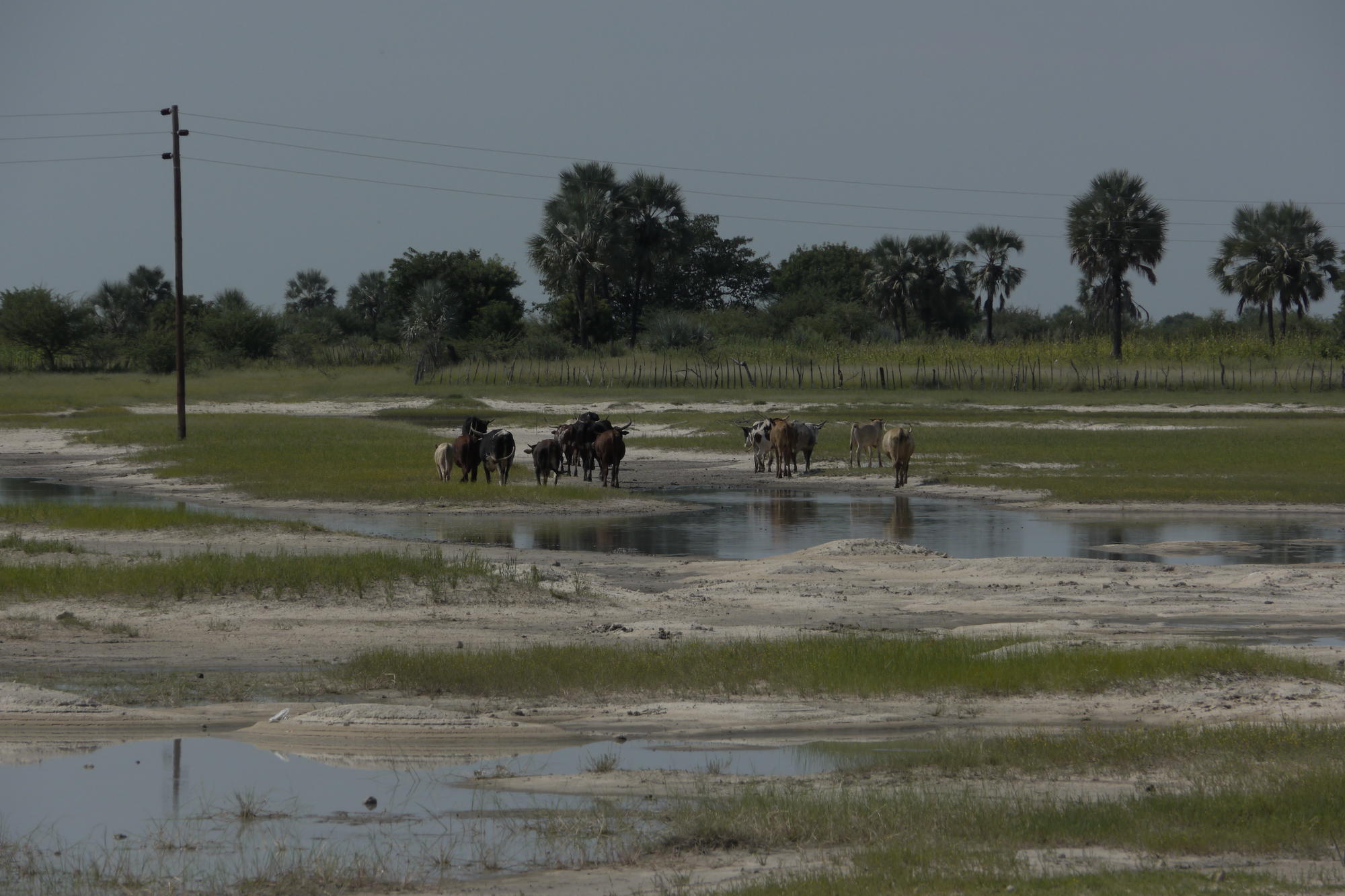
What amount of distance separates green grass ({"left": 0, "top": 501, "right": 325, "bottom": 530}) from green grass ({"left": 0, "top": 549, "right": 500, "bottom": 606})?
476 centimetres

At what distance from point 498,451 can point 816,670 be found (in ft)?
63.3

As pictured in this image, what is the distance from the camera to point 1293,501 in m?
27.3

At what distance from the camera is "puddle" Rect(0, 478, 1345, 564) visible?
829 inches

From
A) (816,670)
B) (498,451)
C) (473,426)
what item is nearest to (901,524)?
(498,451)

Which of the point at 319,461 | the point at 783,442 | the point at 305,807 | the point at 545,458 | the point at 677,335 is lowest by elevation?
the point at 305,807

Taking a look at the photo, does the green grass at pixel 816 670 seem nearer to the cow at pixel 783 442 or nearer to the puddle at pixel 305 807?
the puddle at pixel 305 807

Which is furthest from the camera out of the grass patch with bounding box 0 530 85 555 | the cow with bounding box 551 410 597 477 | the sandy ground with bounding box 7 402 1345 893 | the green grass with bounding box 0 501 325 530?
the cow with bounding box 551 410 597 477

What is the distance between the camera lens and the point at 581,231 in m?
82.0

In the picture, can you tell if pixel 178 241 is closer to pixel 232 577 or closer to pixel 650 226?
pixel 232 577

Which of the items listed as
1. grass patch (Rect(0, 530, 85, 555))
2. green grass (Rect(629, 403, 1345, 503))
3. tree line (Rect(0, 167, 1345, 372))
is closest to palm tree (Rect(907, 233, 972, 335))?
tree line (Rect(0, 167, 1345, 372))

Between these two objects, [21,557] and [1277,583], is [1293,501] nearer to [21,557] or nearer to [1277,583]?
[1277,583]

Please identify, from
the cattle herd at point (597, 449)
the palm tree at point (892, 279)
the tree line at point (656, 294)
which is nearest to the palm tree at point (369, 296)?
the tree line at point (656, 294)

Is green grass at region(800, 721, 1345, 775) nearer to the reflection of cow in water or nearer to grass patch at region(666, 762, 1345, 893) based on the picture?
grass patch at region(666, 762, 1345, 893)

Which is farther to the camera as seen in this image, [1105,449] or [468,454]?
[1105,449]
